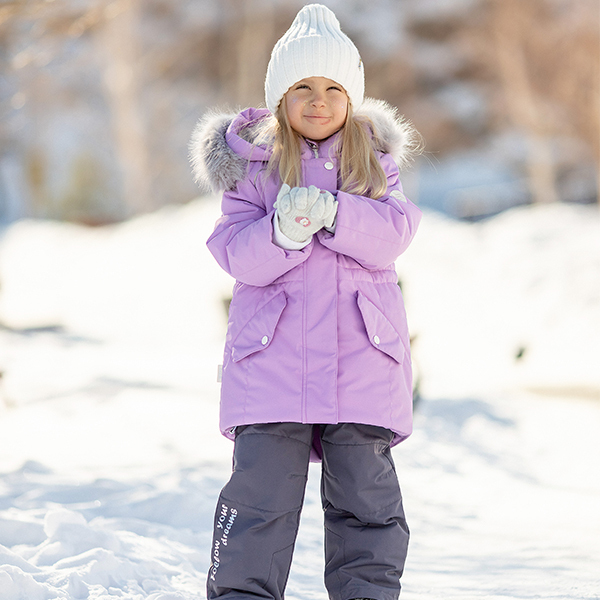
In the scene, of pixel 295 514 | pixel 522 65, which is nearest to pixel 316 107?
pixel 295 514

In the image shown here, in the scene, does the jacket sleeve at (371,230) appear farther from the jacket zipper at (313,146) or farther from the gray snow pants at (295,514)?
the gray snow pants at (295,514)

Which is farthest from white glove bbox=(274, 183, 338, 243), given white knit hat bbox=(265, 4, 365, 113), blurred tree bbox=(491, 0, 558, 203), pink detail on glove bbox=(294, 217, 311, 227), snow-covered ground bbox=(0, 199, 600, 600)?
blurred tree bbox=(491, 0, 558, 203)

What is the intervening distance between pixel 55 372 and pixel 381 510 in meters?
4.40

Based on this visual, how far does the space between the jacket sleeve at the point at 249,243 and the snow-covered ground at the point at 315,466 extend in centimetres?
89

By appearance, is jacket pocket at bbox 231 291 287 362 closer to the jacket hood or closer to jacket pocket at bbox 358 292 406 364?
jacket pocket at bbox 358 292 406 364

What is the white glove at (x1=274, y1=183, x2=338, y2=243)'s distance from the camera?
1860 mm

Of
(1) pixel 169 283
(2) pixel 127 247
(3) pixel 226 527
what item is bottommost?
(3) pixel 226 527

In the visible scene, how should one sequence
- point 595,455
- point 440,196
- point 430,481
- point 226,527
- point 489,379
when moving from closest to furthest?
point 226,527 < point 430,481 < point 595,455 < point 489,379 < point 440,196

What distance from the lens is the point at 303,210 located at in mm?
1862

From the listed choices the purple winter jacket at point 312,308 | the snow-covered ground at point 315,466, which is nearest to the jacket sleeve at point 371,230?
the purple winter jacket at point 312,308

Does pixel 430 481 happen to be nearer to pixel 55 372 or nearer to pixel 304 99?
pixel 304 99

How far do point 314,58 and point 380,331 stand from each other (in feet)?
2.38

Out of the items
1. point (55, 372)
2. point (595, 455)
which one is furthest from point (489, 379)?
point (55, 372)

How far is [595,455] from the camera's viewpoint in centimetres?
409
